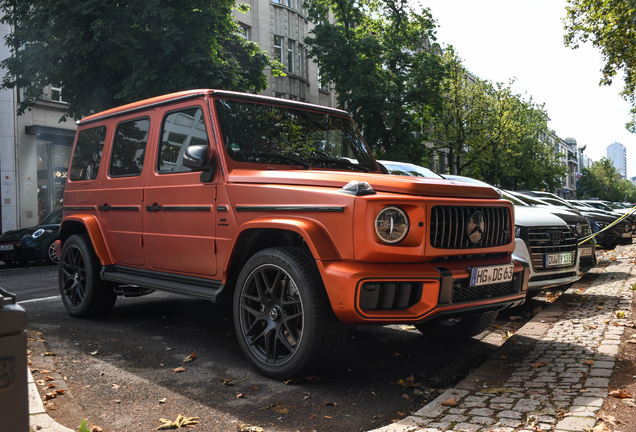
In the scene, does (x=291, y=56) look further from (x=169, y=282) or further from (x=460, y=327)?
(x=460, y=327)

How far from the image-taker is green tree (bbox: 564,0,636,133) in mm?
15581

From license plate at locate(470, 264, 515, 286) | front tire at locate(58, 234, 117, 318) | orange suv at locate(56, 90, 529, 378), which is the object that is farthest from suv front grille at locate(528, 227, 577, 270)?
front tire at locate(58, 234, 117, 318)

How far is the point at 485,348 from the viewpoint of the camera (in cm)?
518

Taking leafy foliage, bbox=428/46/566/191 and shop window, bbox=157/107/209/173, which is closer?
shop window, bbox=157/107/209/173

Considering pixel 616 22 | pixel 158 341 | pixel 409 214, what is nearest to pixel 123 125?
pixel 158 341

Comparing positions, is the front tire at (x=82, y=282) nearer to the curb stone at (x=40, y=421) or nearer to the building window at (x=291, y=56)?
the curb stone at (x=40, y=421)

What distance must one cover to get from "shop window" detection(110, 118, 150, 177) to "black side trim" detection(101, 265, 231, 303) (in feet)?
3.27

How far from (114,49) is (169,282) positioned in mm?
11834

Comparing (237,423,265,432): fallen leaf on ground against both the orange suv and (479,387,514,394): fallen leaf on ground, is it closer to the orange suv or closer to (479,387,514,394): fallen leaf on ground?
the orange suv

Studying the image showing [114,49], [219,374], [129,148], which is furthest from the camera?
[114,49]

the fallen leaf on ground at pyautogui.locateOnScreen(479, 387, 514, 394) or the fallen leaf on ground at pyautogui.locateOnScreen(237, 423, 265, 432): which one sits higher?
the fallen leaf on ground at pyautogui.locateOnScreen(479, 387, 514, 394)

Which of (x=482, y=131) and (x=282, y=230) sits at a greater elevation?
(x=482, y=131)

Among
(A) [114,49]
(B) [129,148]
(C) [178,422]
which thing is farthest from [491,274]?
(A) [114,49]

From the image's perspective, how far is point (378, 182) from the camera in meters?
3.91
